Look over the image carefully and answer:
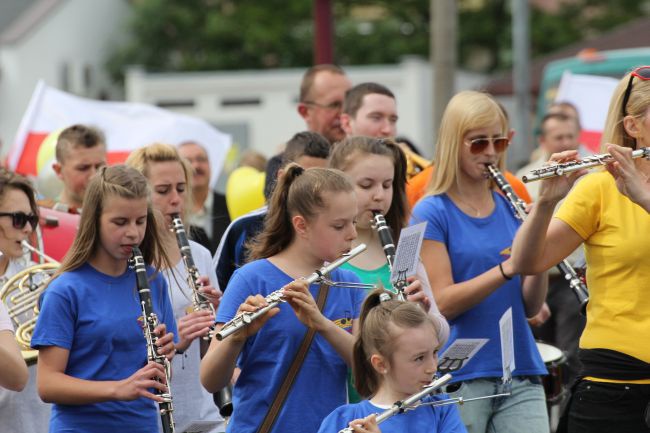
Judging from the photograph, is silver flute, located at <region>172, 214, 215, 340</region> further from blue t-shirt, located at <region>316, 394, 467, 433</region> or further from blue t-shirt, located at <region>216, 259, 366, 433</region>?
blue t-shirt, located at <region>316, 394, 467, 433</region>

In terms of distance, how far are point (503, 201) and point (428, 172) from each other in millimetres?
720

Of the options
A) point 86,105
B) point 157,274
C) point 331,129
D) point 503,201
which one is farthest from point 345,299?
point 86,105

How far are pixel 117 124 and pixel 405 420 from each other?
7.05 m

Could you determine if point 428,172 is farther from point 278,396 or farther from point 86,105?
point 86,105

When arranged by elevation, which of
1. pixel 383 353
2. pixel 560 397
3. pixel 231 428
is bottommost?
pixel 560 397

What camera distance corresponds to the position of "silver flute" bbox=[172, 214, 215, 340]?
5754 mm

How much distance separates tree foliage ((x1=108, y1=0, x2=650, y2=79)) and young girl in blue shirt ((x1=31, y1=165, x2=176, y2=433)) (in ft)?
83.5

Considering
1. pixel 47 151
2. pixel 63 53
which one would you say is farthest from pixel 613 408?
pixel 63 53

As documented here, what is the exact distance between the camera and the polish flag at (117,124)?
1041 cm

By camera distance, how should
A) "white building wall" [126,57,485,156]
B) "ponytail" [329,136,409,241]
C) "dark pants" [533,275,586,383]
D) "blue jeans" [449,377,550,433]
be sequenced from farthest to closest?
1. "white building wall" [126,57,485,156]
2. "dark pants" [533,275,586,383]
3. "ponytail" [329,136,409,241]
4. "blue jeans" [449,377,550,433]

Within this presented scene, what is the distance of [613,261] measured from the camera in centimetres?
486

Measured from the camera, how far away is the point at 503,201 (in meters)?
5.88

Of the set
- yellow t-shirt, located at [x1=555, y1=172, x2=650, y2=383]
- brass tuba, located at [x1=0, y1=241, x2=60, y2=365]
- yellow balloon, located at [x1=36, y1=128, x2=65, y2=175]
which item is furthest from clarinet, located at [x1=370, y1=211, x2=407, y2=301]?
yellow balloon, located at [x1=36, y1=128, x2=65, y2=175]

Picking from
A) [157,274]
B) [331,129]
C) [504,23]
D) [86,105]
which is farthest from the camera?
[504,23]
